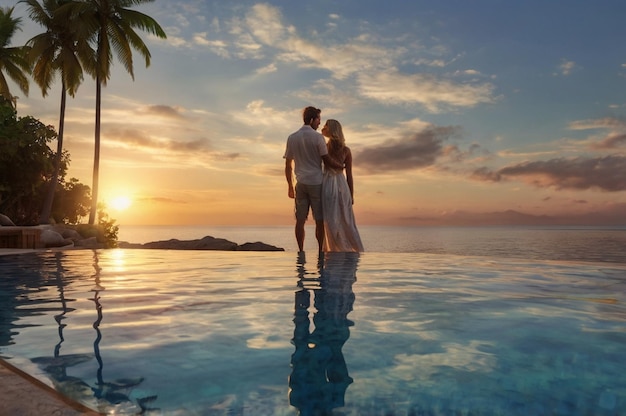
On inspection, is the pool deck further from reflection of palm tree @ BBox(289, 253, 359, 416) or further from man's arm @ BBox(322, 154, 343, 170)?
man's arm @ BBox(322, 154, 343, 170)

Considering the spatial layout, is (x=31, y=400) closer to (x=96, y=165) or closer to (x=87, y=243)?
(x=87, y=243)

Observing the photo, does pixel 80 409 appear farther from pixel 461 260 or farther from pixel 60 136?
pixel 60 136

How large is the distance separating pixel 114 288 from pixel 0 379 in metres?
2.81

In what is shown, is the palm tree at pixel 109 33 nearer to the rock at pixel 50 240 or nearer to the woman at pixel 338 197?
the rock at pixel 50 240

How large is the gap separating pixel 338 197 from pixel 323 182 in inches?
14.5

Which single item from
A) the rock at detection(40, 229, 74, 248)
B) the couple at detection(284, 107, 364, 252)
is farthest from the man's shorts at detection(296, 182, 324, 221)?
the rock at detection(40, 229, 74, 248)

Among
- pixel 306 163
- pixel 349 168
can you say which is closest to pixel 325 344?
pixel 306 163

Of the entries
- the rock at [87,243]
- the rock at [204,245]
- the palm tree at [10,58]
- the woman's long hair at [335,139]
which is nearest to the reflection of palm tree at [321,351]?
the woman's long hair at [335,139]

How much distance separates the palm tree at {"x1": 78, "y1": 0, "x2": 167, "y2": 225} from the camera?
2397 cm

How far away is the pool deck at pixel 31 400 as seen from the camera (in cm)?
178

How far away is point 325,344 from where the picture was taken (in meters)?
2.78

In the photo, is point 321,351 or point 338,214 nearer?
point 321,351

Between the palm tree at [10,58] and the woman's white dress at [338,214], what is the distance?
25.7 metres

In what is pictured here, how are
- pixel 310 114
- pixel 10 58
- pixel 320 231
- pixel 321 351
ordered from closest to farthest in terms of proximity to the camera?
pixel 321 351
pixel 310 114
pixel 320 231
pixel 10 58
